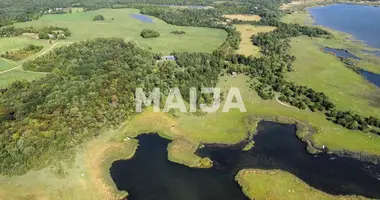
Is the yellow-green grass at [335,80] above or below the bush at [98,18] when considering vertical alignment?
→ below

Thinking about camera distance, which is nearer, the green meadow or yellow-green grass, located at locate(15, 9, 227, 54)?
the green meadow

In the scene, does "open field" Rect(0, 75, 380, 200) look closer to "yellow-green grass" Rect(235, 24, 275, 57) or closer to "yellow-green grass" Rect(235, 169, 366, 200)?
"yellow-green grass" Rect(235, 169, 366, 200)

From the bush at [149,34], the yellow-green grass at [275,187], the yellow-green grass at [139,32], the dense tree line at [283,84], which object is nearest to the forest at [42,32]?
the yellow-green grass at [139,32]

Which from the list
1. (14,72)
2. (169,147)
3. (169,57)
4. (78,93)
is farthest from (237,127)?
(14,72)

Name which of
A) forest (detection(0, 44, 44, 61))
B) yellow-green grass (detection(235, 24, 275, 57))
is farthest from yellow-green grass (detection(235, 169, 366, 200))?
forest (detection(0, 44, 44, 61))

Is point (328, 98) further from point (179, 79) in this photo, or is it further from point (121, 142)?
point (121, 142)

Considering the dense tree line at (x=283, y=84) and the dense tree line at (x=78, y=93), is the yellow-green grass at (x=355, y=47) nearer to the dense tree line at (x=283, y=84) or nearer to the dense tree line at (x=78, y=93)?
the dense tree line at (x=283, y=84)

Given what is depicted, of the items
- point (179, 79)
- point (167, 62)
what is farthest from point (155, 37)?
point (179, 79)
